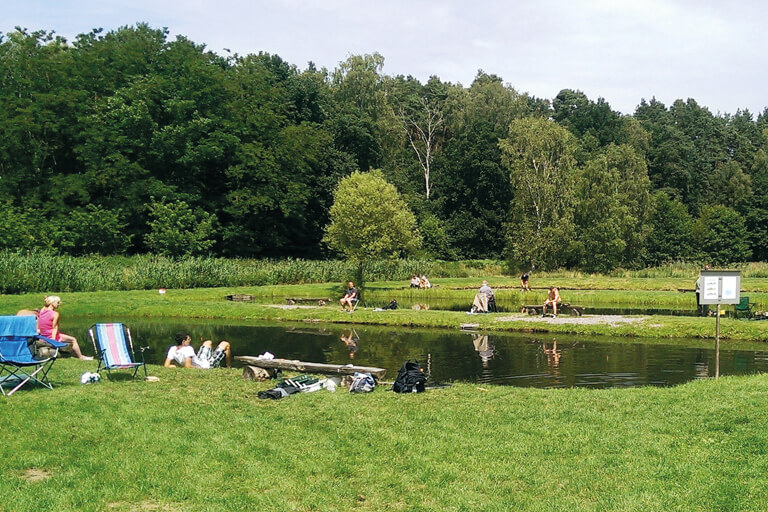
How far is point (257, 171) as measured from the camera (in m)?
64.0

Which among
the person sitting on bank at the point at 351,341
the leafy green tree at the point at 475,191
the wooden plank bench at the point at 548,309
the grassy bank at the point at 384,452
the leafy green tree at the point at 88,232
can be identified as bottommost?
the person sitting on bank at the point at 351,341

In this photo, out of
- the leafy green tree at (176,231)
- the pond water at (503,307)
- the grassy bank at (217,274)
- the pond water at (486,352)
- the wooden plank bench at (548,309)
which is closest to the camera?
the pond water at (486,352)

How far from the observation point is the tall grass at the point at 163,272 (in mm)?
39250

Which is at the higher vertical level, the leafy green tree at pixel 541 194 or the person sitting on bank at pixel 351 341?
the leafy green tree at pixel 541 194

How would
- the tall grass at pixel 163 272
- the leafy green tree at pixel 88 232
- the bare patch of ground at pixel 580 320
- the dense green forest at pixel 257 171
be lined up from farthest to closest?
the dense green forest at pixel 257 171, the leafy green tree at pixel 88 232, the tall grass at pixel 163 272, the bare patch of ground at pixel 580 320

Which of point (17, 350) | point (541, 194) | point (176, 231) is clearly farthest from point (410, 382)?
point (541, 194)

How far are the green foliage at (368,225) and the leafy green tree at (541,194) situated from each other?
749 inches

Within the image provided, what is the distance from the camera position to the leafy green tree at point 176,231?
173 feet

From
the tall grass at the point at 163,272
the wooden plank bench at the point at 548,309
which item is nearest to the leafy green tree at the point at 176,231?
the tall grass at the point at 163,272

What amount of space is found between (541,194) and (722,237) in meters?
25.7

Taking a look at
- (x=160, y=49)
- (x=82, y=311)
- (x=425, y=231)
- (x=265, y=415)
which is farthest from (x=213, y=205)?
(x=265, y=415)

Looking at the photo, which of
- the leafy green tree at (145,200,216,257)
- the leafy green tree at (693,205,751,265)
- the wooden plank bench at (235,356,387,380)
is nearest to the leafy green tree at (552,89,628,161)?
the leafy green tree at (693,205,751,265)

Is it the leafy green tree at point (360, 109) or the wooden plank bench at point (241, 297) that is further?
the leafy green tree at point (360, 109)

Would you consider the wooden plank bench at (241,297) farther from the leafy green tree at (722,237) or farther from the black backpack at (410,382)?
the leafy green tree at (722,237)
